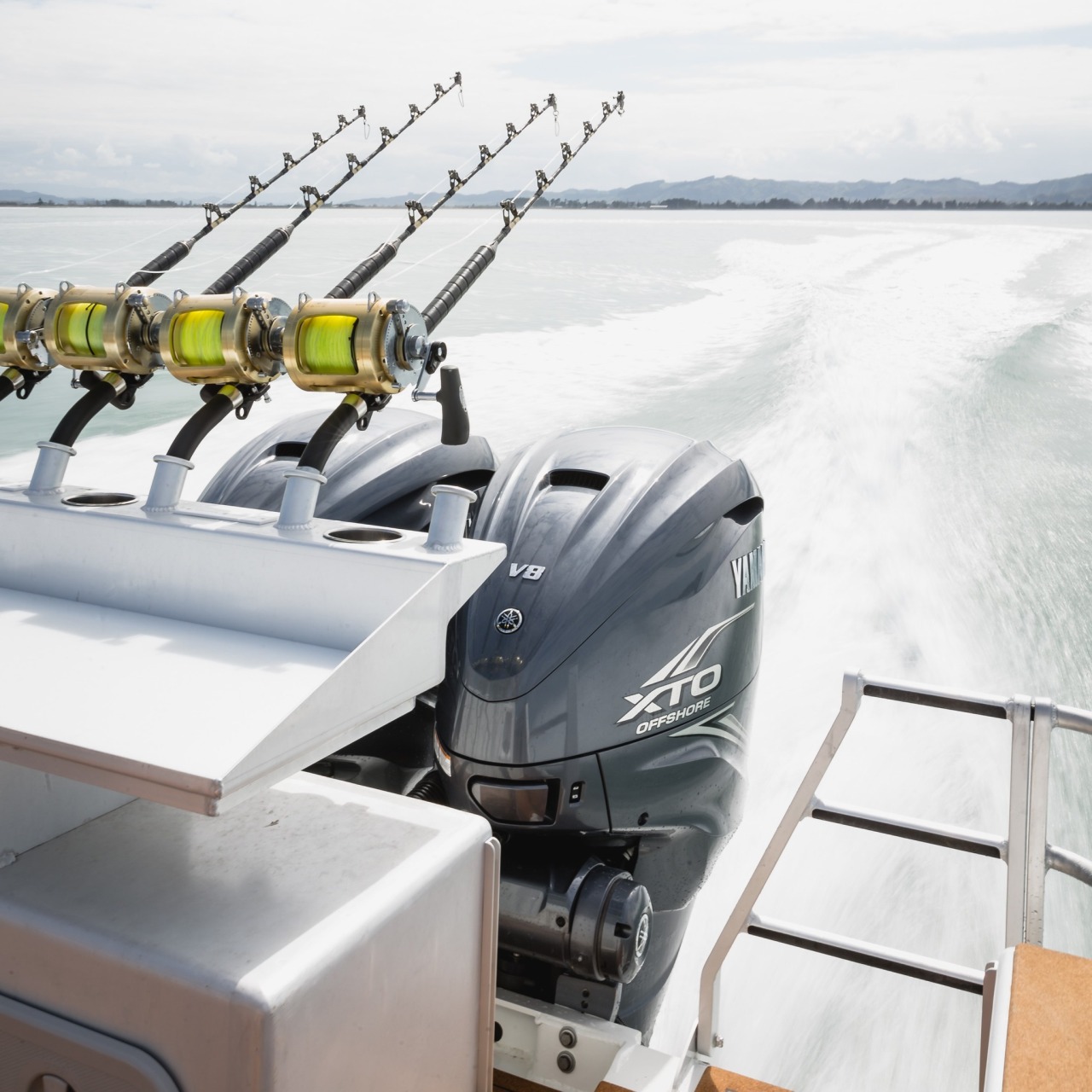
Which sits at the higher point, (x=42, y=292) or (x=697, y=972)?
(x=42, y=292)

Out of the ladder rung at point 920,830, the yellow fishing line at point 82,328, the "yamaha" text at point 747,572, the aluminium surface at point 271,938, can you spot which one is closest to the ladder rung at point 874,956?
the ladder rung at point 920,830

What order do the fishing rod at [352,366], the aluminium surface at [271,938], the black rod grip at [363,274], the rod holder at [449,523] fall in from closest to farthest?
the aluminium surface at [271,938] < the rod holder at [449,523] < the fishing rod at [352,366] < the black rod grip at [363,274]

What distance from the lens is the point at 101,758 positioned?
0.78 m

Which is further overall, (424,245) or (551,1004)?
(424,245)

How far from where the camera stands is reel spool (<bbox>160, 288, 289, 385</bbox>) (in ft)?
4.03

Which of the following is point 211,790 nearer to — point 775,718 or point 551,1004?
point 551,1004

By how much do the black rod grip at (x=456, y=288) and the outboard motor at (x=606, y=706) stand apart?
1.00 ft

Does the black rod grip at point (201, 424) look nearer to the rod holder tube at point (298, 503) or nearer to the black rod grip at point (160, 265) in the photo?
the rod holder tube at point (298, 503)

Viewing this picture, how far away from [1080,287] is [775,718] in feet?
22.6

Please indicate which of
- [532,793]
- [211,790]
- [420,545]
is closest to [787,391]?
[532,793]

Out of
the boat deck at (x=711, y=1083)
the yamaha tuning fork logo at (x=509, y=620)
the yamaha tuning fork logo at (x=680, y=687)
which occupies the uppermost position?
the yamaha tuning fork logo at (x=509, y=620)

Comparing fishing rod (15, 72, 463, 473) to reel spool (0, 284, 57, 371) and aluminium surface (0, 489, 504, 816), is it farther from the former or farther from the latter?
aluminium surface (0, 489, 504, 816)

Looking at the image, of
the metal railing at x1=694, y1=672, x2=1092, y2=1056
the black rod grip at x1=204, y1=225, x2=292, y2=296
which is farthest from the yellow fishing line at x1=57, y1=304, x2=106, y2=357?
the metal railing at x1=694, y1=672, x2=1092, y2=1056

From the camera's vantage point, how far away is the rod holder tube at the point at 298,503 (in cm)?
110
